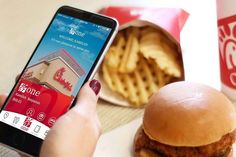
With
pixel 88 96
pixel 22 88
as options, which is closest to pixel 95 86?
pixel 88 96

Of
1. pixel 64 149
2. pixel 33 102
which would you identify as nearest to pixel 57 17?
pixel 33 102

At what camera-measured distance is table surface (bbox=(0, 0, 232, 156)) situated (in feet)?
3.05

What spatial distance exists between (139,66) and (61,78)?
39cm

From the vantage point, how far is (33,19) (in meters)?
0.96

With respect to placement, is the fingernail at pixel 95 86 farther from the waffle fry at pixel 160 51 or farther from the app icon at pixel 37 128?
the waffle fry at pixel 160 51

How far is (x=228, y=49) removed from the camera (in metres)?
0.99

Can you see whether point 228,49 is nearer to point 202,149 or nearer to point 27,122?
point 202,149

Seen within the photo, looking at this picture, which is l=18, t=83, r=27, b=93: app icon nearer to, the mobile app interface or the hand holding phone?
the mobile app interface

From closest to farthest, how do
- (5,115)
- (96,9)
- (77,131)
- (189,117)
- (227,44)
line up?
(77,131), (5,115), (189,117), (227,44), (96,9)

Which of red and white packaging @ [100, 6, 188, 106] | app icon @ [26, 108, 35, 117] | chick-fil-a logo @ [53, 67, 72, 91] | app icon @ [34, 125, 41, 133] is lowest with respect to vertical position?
app icon @ [34, 125, 41, 133]

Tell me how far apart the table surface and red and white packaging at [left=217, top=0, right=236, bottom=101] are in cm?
4

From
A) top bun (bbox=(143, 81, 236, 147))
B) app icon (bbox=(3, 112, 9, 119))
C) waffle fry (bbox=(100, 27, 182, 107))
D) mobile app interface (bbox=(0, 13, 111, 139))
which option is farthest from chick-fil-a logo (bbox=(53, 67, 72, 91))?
waffle fry (bbox=(100, 27, 182, 107))

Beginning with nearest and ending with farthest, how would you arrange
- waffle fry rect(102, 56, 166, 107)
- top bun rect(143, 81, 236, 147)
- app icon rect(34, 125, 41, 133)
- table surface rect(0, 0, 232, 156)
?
1. app icon rect(34, 125, 41, 133)
2. top bun rect(143, 81, 236, 147)
3. table surface rect(0, 0, 232, 156)
4. waffle fry rect(102, 56, 166, 107)

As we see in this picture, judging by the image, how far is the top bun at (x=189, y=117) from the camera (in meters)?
0.83
